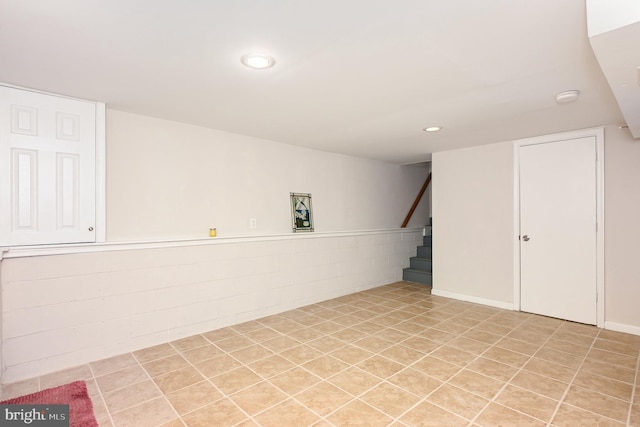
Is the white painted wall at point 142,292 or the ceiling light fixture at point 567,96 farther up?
the ceiling light fixture at point 567,96

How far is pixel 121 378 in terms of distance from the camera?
7.98 feet

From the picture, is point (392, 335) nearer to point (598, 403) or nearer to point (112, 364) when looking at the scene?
point (598, 403)

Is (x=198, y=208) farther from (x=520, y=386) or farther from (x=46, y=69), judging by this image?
(x=520, y=386)

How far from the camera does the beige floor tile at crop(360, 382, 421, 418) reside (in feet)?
6.68

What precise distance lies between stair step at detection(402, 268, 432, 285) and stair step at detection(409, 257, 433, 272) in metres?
0.09

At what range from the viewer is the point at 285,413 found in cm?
200

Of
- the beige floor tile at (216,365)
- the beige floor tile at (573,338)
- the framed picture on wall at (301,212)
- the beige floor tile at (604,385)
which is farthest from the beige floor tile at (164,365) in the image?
the beige floor tile at (573,338)

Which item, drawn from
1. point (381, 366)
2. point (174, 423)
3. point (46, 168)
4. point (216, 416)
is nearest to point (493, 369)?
point (381, 366)

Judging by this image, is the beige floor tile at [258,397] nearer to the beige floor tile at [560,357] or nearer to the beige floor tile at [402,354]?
the beige floor tile at [402,354]

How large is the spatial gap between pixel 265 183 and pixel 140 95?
5.78 feet

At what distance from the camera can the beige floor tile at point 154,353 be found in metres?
Result: 2.78

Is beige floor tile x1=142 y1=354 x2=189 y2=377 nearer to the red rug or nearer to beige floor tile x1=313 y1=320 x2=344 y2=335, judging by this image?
the red rug

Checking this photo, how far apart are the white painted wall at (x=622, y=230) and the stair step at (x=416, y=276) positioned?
2.46 m

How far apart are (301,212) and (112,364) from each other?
8.71 ft
